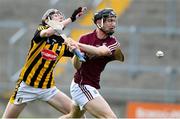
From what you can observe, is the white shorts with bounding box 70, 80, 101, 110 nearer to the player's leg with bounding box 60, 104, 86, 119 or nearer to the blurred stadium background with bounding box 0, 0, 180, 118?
the player's leg with bounding box 60, 104, 86, 119

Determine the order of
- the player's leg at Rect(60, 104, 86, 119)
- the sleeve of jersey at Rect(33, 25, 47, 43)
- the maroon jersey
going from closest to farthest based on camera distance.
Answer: the maroon jersey
the sleeve of jersey at Rect(33, 25, 47, 43)
the player's leg at Rect(60, 104, 86, 119)

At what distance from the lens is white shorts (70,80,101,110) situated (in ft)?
34.0

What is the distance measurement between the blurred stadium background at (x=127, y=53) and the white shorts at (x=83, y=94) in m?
5.55

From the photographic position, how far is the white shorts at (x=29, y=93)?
1077 cm

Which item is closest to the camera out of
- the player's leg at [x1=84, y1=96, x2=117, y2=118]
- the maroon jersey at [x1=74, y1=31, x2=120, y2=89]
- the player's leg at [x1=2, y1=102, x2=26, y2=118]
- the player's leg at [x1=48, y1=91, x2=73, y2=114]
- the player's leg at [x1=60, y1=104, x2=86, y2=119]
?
the player's leg at [x1=84, y1=96, x2=117, y2=118]

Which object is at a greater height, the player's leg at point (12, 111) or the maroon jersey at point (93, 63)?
the maroon jersey at point (93, 63)

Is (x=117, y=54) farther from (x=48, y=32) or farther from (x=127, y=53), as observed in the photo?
(x=127, y=53)

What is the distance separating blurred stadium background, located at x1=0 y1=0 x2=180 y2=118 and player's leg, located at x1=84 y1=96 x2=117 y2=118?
5.71 meters

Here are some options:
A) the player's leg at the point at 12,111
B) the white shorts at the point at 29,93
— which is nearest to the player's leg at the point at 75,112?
the white shorts at the point at 29,93

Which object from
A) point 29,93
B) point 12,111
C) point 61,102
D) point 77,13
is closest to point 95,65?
point 77,13

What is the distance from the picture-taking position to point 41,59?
35.1 feet

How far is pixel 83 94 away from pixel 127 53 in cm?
687

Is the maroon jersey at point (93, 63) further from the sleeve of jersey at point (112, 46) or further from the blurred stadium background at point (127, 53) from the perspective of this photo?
the blurred stadium background at point (127, 53)

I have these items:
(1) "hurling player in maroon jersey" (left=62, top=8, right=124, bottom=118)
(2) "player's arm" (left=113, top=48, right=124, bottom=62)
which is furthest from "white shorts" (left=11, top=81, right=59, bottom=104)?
(2) "player's arm" (left=113, top=48, right=124, bottom=62)
